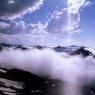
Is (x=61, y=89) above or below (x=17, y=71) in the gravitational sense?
below

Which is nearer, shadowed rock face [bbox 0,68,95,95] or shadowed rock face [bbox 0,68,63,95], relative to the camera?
shadowed rock face [bbox 0,68,95,95]

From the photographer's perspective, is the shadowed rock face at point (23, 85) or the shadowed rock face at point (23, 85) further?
the shadowed rock face at point (23, 85)

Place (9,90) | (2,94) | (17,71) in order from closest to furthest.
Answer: (2,94) → (9,90) → (17,71)

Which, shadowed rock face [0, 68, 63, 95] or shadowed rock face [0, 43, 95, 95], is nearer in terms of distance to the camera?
shadowed rock face [0, 43, 95, 95]

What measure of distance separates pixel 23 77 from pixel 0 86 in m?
39.4

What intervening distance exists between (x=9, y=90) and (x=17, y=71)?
50001 mm

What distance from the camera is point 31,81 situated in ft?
455

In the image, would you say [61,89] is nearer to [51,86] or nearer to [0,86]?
[51,86]

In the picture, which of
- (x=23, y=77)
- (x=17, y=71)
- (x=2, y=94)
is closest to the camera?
(x=2, y=94)

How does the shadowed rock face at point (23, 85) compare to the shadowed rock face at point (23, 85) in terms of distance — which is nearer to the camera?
the shadowed rock face at point (23, 85)

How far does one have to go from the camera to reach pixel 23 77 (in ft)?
465

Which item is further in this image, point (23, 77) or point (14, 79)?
point (23, 77)

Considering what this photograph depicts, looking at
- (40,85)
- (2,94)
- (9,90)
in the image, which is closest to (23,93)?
(9,90)

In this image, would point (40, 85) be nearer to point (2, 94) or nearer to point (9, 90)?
point (9, 90)
